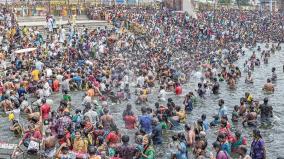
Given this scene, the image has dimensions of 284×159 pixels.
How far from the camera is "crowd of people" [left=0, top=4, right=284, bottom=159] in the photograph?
14.8 metres

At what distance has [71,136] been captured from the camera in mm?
15250

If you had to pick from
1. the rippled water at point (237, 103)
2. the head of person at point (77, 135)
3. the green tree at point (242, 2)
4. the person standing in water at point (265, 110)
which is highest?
the green tree at point (242, 2)

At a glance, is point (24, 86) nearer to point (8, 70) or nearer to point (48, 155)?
point (8, 70)

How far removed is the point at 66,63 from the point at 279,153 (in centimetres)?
1694

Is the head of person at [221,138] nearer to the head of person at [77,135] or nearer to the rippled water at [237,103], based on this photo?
the rippled water at [237,103]

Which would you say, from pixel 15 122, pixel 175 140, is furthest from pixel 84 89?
pixel 175 140

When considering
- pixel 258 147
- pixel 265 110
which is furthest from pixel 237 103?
pixel 258 147

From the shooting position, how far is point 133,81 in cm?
2855

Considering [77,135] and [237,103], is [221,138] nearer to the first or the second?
[77,135]

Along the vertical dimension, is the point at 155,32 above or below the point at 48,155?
above

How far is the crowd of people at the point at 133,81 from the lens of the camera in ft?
48.6

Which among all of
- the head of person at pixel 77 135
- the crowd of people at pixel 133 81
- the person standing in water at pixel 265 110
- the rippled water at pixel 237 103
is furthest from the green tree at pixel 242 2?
the head of person at pixel 77 135

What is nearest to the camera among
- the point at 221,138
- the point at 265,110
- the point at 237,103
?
the point at 221,138

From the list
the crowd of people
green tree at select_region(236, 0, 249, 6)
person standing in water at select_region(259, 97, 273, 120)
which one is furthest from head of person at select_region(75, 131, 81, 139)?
green tree at select_region(236, 0, 249, 6)
